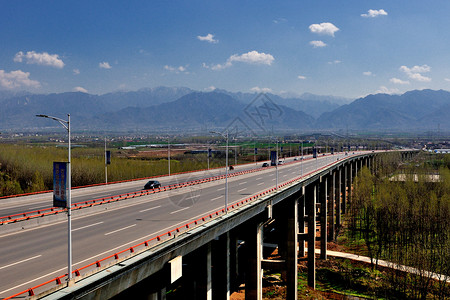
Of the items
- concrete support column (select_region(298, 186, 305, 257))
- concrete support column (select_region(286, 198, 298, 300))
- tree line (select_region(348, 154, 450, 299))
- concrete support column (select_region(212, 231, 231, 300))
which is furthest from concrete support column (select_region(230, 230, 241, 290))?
concrete support column (select_region(298, 186, 305, 257))

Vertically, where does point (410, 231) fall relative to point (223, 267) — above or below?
below

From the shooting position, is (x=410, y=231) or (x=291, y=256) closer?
(x=291, y=256)

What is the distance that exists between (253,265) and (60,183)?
19470mm

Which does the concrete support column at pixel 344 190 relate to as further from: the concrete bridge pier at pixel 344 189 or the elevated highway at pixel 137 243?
the elevated highway at pixel 137 243

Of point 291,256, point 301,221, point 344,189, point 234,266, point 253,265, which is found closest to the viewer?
point 253,265

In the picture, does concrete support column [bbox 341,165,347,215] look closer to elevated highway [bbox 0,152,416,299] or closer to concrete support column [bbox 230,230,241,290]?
concrete support column [bbox 230,230,241,290]

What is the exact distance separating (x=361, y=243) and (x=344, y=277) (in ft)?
48.4

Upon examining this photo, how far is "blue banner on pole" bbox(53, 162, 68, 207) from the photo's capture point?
41.3ft

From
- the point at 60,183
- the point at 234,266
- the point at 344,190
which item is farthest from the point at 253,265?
the point at 344,190

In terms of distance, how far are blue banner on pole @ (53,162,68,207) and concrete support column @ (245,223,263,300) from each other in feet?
60.5

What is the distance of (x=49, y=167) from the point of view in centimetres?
5934

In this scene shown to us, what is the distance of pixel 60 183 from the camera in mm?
12695

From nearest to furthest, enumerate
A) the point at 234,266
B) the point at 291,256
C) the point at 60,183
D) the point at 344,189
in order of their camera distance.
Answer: the point at 60,183
the point at 291,256
the point at 234,266
the point at 344,189

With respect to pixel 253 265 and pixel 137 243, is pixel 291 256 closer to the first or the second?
pixel 253 265
